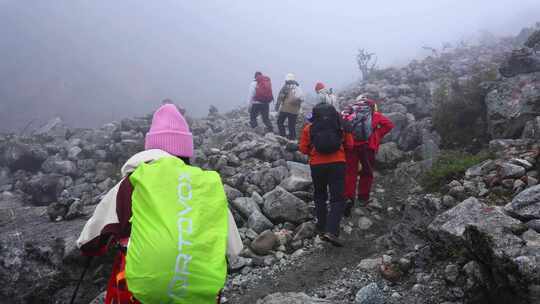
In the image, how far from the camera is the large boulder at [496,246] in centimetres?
288

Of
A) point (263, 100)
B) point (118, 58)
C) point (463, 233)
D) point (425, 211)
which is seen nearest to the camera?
point (463, 233)

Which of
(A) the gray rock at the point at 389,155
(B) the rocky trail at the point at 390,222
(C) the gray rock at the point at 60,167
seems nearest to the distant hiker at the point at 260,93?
(B) the rocky trail at the point at 390,222

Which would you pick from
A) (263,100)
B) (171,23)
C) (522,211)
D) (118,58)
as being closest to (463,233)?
(522,211)

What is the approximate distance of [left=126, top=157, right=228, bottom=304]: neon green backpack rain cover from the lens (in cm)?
183

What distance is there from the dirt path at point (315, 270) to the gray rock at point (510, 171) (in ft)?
5.49

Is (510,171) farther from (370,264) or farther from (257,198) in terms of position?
(257,198)

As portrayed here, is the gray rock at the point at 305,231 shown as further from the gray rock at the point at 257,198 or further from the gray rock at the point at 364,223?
the gray rock at the point at 257,198

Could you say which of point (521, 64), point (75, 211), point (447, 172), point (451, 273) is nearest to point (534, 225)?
point (451, 273)

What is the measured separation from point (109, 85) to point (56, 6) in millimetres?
13042

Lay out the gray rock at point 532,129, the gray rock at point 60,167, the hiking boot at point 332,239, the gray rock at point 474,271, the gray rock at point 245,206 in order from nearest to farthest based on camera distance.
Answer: the gray rock at point 474,271 → the hiking boot at point 332,239 → the gray rock at point 532,129 → the gray rock at point 245,206 → the gray rock at point 60,167

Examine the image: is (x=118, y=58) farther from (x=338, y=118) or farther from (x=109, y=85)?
(x=338, y=118)

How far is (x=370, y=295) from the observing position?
12.2 ft

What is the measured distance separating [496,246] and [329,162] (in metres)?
2.42

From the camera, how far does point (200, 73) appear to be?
4388cm
